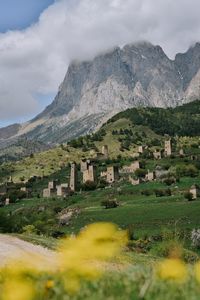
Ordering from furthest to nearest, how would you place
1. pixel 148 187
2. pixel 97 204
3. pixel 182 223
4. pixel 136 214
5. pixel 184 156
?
1. pixel 184 156
2. pixel 148 187
3. pixel 97 204
4. pixel 136 214
5. pixel 182 223

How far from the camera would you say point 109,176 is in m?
168

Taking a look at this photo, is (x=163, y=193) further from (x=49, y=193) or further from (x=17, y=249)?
(x=17, y=249)

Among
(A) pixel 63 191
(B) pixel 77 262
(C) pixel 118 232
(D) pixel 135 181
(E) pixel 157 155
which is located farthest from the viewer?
(E) pixel 157 155

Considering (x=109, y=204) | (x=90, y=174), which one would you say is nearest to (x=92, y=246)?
(x=109, y=204)

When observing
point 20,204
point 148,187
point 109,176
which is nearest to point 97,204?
point 148,187

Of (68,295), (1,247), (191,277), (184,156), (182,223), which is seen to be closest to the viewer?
(68,295)

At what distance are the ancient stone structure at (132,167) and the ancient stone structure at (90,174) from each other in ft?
38.8

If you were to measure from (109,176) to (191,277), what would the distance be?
160 meters

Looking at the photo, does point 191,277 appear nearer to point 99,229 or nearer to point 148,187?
point 99,229

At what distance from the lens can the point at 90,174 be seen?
17162 centimetres

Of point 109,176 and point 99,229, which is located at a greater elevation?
point 109,176

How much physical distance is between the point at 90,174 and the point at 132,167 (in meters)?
14.1

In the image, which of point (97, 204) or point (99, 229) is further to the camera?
point (97, 204)

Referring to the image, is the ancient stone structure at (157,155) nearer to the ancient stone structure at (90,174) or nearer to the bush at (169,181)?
the ancient stone structure at (90,174)
